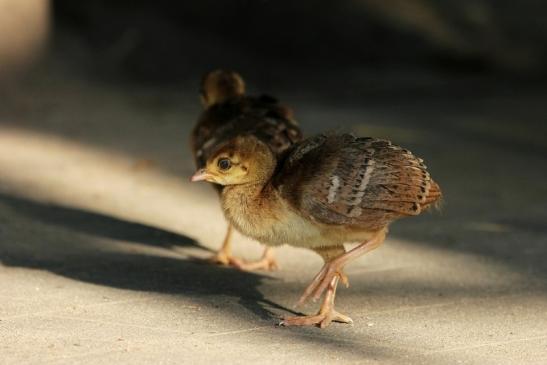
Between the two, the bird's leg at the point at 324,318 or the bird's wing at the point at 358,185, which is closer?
the bird's wing at the point at 358,185

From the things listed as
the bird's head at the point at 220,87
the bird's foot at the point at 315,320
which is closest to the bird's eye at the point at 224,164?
the bird's foot at the point at 315,320

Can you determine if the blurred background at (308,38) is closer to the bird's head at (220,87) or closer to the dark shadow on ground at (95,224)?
the bird's head at (220,87)

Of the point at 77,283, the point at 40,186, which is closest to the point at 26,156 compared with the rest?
the point at 40,186

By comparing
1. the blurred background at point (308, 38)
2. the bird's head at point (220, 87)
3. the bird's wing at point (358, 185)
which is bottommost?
the bird's wing at point (358, 185)

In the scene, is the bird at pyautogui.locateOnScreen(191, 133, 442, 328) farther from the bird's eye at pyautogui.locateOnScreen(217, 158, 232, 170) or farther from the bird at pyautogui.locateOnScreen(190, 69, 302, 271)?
the bird at pyautogui.locateOnScreen(190, 69, 302, 271)

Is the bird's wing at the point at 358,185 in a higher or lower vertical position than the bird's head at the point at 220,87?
lower

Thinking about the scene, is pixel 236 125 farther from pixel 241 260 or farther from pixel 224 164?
pixel 224 164

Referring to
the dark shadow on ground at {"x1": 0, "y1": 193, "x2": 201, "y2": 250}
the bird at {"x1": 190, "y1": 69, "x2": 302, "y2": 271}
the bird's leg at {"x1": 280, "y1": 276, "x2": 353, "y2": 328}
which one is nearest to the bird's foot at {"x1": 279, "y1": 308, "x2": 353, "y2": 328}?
the bird's leg at {"x1": 280, "y1": 276, "x2": 353, "y2": 328}

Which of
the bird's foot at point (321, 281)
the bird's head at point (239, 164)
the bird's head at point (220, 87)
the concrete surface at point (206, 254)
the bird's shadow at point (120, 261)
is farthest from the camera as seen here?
the bird's head at point (220, 87)
